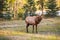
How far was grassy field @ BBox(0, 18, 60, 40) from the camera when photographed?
4.97 meters

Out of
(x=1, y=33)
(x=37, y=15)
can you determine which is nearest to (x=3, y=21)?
(x=1, y=33)

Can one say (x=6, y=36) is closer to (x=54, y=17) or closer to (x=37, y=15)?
(x=37, y=15)

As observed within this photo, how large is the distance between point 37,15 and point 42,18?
129 millimetres

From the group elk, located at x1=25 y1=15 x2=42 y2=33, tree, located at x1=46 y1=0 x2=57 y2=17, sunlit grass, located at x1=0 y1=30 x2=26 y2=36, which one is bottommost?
sunlit grass, located at x1=0 y1=30 x2=26 y2=36

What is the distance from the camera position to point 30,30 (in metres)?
5.19

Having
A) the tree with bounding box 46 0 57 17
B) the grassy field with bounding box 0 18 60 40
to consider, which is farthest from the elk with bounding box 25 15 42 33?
the tree with bounding box 46 0 57 17

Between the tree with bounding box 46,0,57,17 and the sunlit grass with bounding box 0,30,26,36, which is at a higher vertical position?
the tree with bounding box 46,0,57,17

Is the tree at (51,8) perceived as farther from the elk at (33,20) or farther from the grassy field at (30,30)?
the elk at (33,20)

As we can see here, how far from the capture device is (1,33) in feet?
16.5

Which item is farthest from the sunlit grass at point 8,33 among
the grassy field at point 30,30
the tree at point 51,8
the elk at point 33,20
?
the tree at point 51,8

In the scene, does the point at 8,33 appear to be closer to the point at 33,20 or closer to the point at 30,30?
the point at 30,30

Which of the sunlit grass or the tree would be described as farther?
the tree

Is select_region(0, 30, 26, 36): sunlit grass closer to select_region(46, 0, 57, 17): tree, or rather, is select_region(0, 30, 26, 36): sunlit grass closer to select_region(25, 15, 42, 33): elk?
select_region(25, 15, 42, 33): elk

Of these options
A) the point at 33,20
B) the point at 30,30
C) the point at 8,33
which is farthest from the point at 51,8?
the point at 8,33
